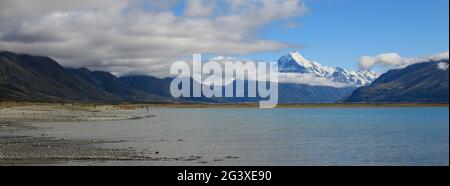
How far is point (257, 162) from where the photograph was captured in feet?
136

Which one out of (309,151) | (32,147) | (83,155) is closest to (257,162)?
(309,151)

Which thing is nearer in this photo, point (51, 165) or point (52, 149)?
point (51, 165)

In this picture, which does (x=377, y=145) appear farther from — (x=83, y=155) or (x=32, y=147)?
(x=32, y=147)

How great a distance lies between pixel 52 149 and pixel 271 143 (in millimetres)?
25382

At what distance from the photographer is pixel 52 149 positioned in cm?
4525
